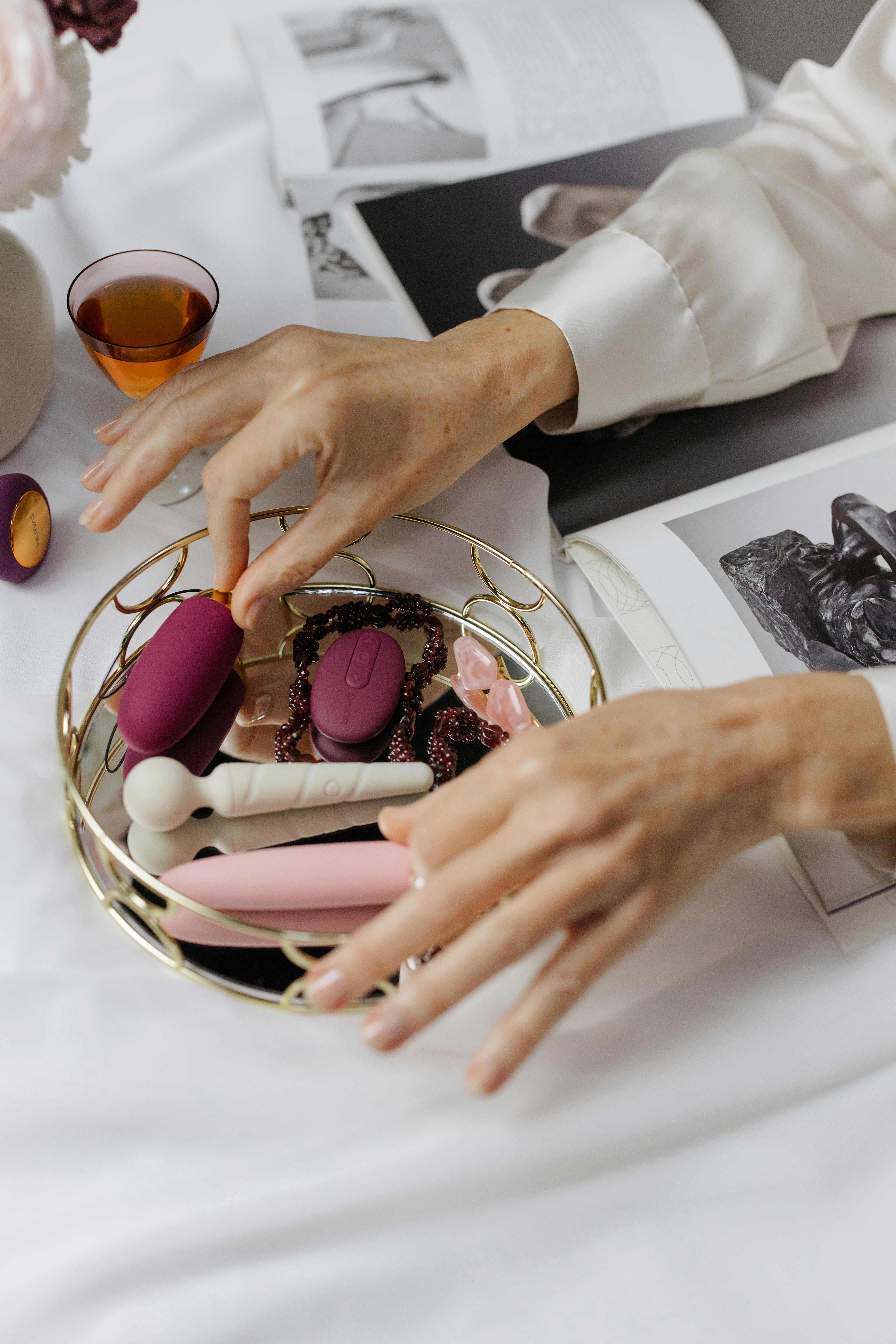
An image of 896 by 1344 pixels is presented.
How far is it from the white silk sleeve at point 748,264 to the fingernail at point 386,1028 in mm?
481

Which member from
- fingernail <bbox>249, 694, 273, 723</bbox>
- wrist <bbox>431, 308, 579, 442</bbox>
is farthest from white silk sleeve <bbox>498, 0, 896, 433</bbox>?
fingernail <bbox>249, 694, 273, 723</bbox>

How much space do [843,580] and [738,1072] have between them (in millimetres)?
332

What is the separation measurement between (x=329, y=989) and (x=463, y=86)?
0.93 metres

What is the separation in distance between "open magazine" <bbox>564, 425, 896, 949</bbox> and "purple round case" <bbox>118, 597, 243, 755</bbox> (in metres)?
0.26

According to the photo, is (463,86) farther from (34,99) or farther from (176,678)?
(176,678)

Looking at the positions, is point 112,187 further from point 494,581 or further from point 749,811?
point 749,811

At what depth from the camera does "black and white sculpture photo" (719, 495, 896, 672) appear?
0.62 metres

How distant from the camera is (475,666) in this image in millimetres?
590

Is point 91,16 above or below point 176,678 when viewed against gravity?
above

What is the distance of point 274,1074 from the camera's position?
457 mm

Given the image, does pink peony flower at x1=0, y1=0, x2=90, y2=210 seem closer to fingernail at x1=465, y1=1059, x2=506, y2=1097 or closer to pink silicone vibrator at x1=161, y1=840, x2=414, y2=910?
pink silicone vibrator at x1=161, y1=840, x2=414, y2=910

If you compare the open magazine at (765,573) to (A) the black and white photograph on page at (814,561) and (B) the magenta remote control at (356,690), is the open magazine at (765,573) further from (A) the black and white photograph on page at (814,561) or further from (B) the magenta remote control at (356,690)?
(B) the magenta remote control at (356,690)

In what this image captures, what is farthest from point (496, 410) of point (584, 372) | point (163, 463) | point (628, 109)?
point (628, 109)

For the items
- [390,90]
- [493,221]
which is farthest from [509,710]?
[390,90]
